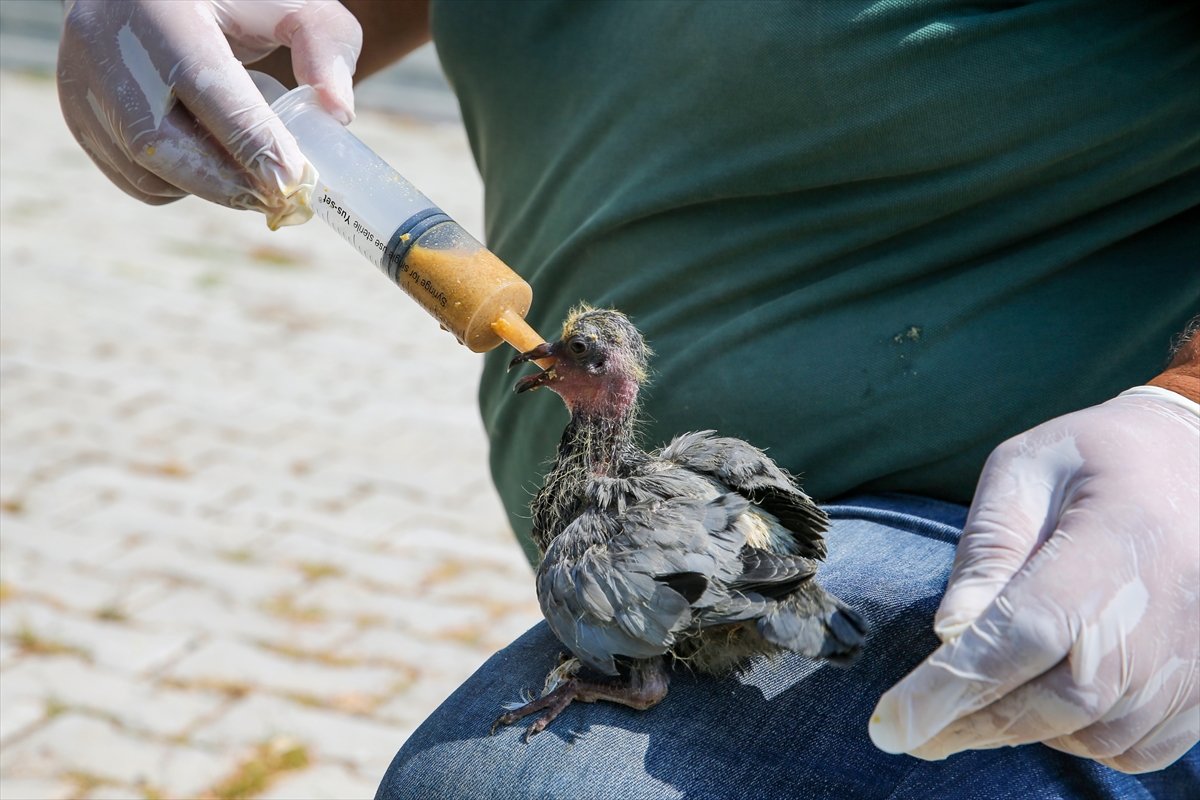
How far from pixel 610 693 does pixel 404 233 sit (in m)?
0.89

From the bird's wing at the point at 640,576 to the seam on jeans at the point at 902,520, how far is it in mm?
283

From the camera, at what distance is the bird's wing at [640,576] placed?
1.58m

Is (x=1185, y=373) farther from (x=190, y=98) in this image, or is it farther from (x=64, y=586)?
(x=64, y=586)

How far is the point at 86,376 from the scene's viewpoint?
5.81 m

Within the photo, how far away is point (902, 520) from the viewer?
1.79 meters

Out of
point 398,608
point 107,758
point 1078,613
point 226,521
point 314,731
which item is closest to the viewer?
point 1078,613

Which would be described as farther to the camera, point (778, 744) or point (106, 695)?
point (106, 695)

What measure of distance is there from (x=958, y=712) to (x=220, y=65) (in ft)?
5.38

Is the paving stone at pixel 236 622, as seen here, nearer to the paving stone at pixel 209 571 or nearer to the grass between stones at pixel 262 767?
the paving stone at pixel 209 571

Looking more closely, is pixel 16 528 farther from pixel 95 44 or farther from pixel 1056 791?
pixel 1056 791

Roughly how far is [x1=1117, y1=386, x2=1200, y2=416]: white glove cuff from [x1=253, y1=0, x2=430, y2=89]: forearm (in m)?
1.78

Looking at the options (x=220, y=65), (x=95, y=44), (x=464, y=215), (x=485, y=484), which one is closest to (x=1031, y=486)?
(x=220, y=65)

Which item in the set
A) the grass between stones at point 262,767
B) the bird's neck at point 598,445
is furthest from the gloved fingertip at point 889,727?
the grass between stones at point 262,767

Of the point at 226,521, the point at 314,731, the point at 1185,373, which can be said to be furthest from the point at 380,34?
the point at 226,521
